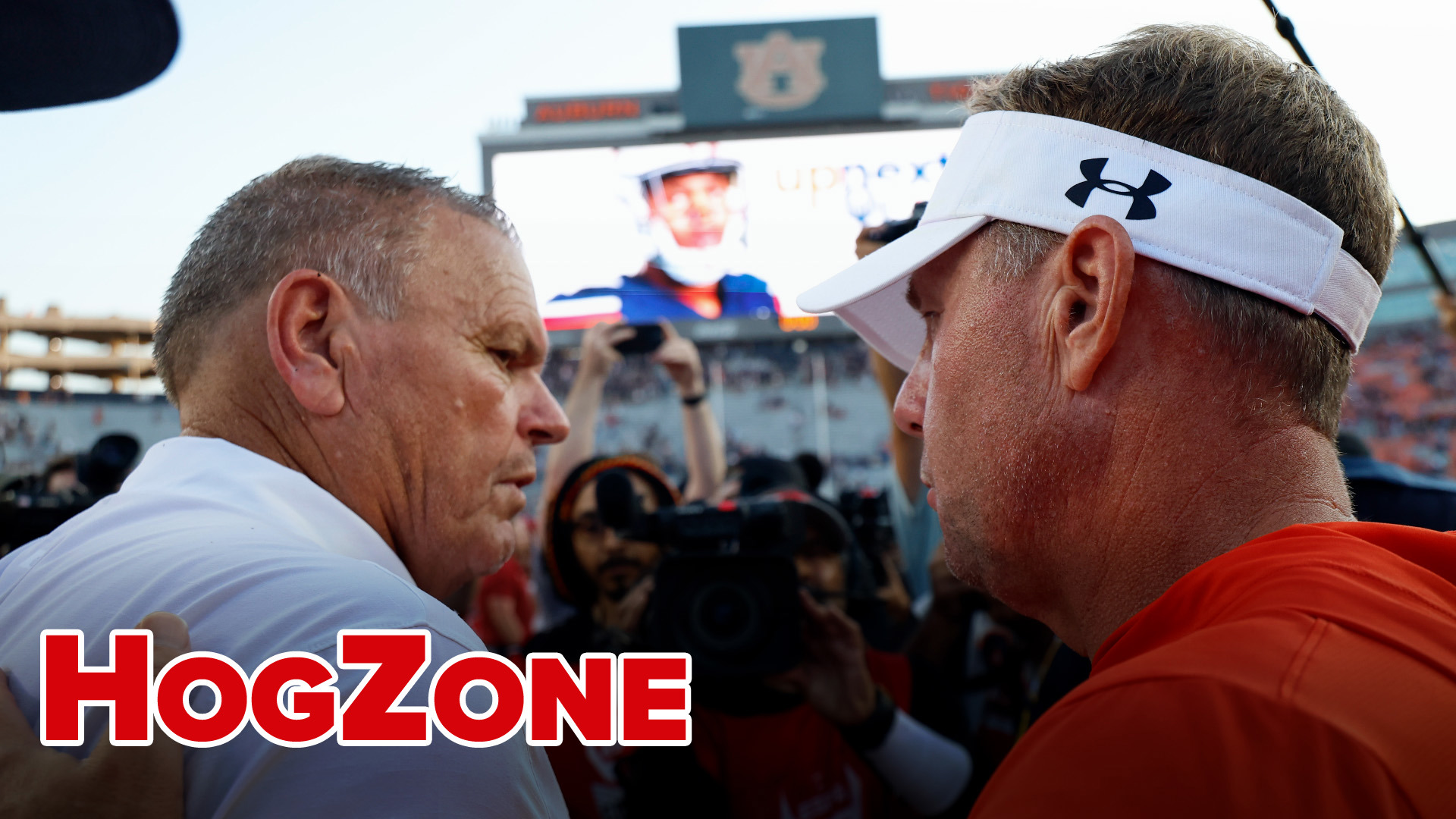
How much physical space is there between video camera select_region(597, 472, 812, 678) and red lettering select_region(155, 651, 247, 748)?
1.50 metres

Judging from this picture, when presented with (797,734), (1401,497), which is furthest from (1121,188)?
(797,734)

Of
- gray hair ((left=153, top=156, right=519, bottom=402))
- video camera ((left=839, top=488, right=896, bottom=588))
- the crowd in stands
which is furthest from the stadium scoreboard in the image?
gray hair ((left=153, top=156, right=519, bottom=402))

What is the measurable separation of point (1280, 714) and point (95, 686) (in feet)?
3.07

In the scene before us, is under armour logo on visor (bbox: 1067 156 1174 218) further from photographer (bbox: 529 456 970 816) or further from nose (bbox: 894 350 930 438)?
photographer (bbox: 529 456 970 816)

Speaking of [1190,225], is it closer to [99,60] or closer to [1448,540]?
[1448,540]

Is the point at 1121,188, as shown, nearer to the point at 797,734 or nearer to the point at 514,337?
the point at 514,337

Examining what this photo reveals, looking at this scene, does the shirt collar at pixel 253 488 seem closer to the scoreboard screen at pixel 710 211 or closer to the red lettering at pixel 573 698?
the red lettering at pixel 573 698

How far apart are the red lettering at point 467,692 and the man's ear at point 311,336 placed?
510 mm

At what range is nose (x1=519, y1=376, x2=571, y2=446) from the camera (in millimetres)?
1480

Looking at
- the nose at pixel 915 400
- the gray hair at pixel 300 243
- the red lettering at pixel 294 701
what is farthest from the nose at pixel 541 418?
the red lettering at pixel 294 701

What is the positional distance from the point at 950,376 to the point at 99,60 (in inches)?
44.8

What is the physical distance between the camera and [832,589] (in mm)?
2721

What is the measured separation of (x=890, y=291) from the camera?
1313 millimetres

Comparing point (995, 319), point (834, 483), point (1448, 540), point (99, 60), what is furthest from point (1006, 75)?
point (834, 483)
